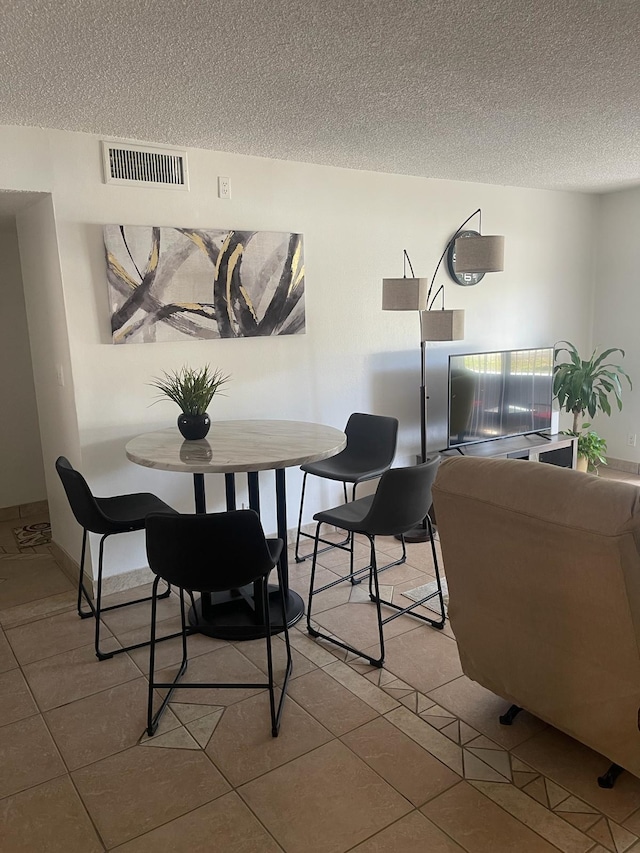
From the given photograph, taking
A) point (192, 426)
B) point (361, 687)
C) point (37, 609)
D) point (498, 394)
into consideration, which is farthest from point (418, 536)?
point (37, 609)

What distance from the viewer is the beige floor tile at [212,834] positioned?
1837 millimetres

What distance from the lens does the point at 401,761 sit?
216 centimetres

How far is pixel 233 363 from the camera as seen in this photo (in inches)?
150

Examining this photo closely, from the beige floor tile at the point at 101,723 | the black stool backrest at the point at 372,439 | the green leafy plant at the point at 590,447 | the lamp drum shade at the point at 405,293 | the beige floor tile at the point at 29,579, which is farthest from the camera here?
the green leafy plant at the point at 590,447

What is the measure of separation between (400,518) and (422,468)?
0.78ft

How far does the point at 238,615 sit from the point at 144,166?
236 centimetres

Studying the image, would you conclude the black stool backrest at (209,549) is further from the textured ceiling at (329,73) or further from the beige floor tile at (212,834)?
the textured ceiling at (329,73)

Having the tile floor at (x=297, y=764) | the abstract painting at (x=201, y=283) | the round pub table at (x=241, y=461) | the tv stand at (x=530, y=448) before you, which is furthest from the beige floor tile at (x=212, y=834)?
the tv stand at (x=530, y=448)

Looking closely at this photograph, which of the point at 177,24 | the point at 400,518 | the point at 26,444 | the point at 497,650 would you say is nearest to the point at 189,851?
the point at 497,650

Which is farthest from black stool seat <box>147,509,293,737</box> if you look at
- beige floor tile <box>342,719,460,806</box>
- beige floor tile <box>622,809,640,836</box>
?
beige floor tile <box>622,809,640,836</box>

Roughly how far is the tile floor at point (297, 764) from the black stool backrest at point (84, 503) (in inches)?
24.2

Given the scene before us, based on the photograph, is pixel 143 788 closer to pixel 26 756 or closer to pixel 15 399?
pixel 26 756

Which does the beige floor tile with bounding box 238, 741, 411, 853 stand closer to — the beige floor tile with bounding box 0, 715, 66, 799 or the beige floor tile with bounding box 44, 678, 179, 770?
the beige floor tile with bounding box 44, 678, 179, 770

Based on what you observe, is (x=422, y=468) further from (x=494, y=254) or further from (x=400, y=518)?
(x=494, y=254)
